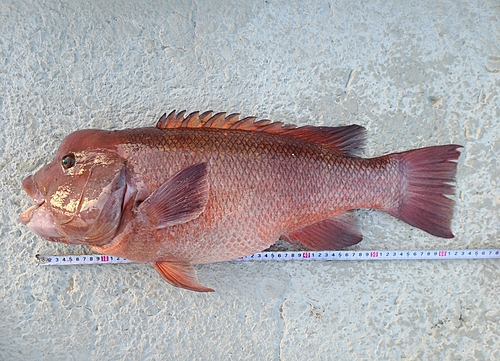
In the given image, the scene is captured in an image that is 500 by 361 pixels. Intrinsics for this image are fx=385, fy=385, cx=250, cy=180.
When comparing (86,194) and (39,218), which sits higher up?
(86,194)

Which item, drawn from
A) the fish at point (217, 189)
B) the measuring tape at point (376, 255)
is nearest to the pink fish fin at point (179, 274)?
the fish at point (217, 189)

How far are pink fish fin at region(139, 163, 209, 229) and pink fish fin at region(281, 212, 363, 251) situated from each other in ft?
1.31

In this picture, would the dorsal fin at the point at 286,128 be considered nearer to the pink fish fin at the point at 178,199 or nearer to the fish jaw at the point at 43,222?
the pink fish fin at the point at 178,199

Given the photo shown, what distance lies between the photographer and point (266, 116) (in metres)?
1.71

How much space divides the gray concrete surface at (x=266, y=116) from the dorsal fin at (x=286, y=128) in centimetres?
21

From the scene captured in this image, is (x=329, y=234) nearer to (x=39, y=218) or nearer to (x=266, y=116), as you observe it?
(x=266, y=116)

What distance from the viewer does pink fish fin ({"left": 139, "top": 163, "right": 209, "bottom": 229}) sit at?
128 centimetres

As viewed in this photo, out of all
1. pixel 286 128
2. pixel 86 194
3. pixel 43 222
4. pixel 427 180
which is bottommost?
pixel 43 222

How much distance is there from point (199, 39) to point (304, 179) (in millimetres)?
819

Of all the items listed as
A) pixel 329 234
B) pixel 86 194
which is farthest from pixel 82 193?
pixel 329 234

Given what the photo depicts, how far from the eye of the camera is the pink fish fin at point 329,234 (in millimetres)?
1509

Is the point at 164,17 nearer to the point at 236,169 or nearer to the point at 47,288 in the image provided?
the point at 236,169

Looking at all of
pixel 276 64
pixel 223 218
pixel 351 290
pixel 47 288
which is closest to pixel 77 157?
pixel 223 218

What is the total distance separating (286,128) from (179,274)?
0.68 metres
